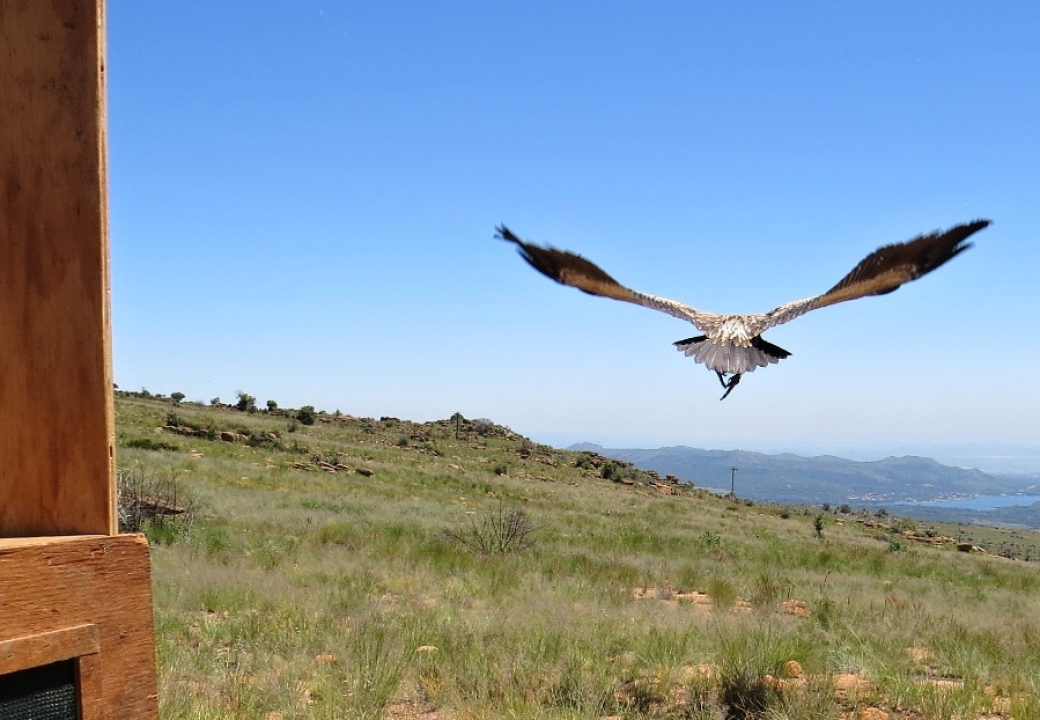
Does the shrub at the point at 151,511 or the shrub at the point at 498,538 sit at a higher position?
the shrub at the point at 151,511

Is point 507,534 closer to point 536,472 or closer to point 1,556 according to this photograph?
point 1,556

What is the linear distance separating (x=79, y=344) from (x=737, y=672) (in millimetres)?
4982

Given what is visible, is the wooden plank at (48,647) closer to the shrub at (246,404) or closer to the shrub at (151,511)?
the shrub at (151,511)

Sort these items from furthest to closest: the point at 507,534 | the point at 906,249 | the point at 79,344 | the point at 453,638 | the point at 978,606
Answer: the point at 507,534 < the point at 978,606 < the point at 453,638 < the point at 906,249 < the point at 79,344

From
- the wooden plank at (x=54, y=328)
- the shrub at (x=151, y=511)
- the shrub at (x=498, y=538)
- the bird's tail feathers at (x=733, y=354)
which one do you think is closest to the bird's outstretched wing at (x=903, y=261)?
the bird's tail feathers at (x=733, y=354)

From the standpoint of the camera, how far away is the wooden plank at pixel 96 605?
3.95ft

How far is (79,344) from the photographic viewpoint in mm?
1354

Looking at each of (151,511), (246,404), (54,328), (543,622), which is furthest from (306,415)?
(54,328)

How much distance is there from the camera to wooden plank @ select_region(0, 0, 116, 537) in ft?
4.44

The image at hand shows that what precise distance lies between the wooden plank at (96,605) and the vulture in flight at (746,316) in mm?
3996

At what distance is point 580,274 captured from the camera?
5.48 m

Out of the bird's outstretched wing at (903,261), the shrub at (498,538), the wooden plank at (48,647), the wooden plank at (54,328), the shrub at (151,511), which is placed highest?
the bird's outstretched wing at (903,261)

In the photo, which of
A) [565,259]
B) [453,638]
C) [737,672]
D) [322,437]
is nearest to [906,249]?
[565,259]

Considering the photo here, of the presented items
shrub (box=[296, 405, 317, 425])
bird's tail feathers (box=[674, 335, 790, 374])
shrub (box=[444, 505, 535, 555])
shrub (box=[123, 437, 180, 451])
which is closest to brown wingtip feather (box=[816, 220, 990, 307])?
bird's tail feathers (box=[674, 335, 790, 374])
